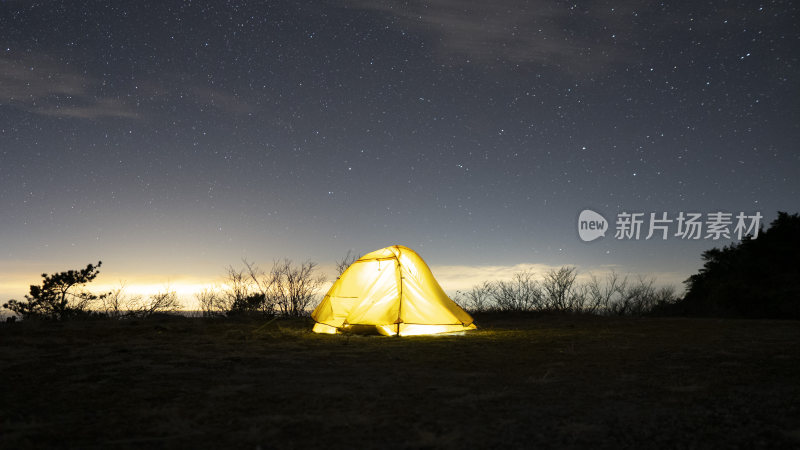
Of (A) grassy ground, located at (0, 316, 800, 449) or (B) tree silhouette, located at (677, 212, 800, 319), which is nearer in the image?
(A) grassy ground, located at (0, 316, 800, 449)

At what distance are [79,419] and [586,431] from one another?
3097 mm

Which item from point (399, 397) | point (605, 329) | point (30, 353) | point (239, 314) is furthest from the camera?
point (239, 314)

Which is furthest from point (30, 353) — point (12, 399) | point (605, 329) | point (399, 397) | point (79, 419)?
point (605, 329)

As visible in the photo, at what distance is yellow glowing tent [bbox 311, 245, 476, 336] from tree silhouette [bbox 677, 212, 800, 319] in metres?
11.9

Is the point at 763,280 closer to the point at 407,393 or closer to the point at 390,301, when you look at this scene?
the point at 390,301

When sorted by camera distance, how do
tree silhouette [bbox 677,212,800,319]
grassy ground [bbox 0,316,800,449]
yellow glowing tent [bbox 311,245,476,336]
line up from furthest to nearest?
tree silhouette [bbox 677,212,800,319], yellow glowing tent [bbox 311,245,476,336], grassy ground [bbox 0,316,800,449]

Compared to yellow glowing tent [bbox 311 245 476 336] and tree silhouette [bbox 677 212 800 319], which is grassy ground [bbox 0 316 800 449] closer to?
yellow glowing tent [bbox 311 245 476 336]

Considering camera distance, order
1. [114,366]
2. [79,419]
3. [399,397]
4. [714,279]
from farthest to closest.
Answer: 1. [714,279]
2. [114,366]
3. [399,397]
4. [79,419]

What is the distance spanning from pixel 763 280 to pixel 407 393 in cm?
1749

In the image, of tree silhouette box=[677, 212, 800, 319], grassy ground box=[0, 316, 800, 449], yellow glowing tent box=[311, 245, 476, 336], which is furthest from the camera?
tree silhouette box=[677, 212, 800, 319]

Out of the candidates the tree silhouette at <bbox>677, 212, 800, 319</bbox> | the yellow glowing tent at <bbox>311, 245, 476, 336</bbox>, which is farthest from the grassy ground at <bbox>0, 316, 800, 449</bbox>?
the tree silhouette at <bbox>677, 212, 800, 319</bbox>

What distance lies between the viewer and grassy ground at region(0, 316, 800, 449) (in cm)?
314

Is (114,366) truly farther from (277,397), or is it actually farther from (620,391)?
(620,391)

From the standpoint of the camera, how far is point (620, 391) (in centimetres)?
429
